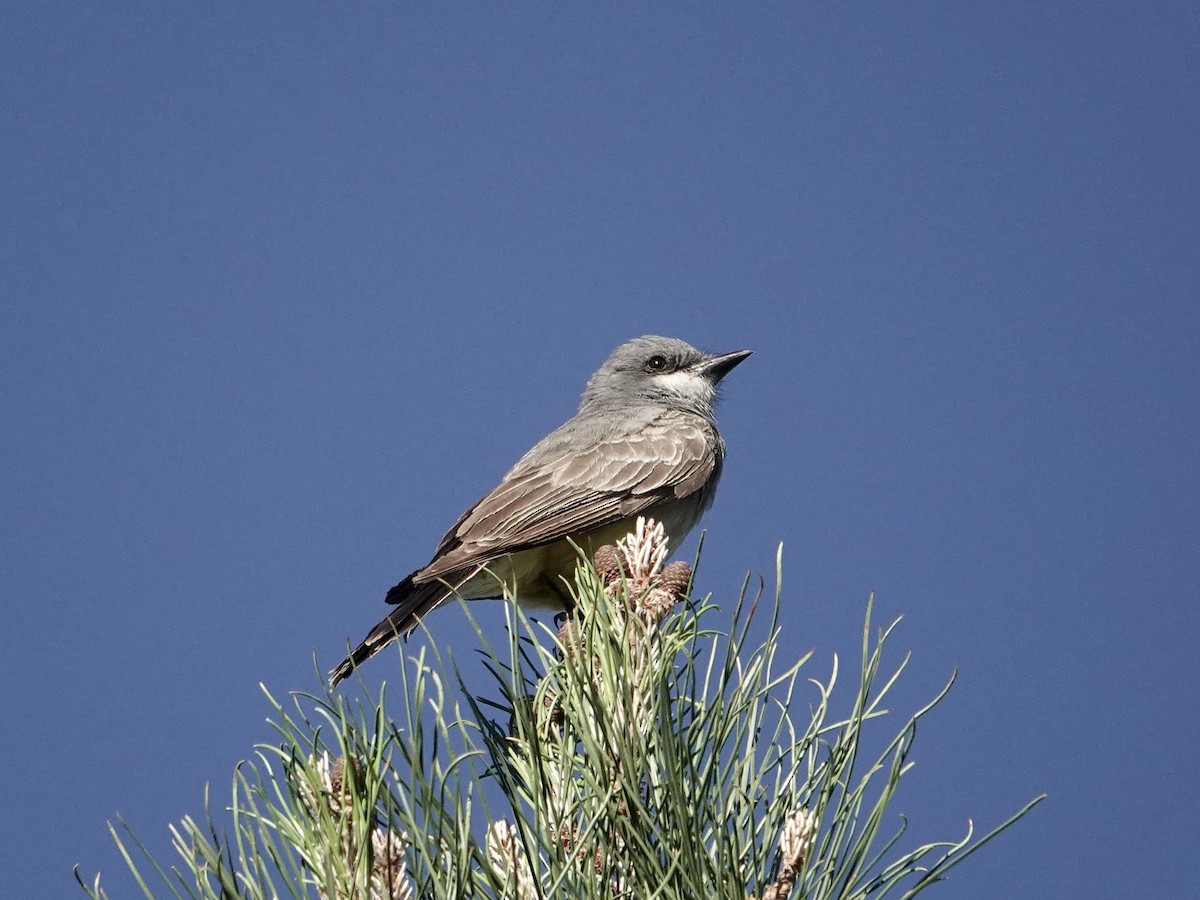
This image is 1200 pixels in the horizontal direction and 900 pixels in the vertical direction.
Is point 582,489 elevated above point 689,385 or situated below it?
below

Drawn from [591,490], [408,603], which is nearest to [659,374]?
[591,490]

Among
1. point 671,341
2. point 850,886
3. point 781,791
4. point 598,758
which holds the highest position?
point 671,341

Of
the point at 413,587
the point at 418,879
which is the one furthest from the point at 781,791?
the point at 413,587

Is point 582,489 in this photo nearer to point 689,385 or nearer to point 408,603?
point 408,603

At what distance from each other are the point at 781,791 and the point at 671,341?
692 cm

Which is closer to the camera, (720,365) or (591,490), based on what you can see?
(591,490)

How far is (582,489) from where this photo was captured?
7758mm

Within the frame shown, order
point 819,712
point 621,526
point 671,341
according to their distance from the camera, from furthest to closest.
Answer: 1. point 671,341
2. point 621,526
3. point 819,712

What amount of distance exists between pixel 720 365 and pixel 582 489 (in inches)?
83.3

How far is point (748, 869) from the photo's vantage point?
8.99ft

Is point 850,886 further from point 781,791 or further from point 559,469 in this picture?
point 559,469

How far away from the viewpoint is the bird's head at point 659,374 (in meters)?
9.35

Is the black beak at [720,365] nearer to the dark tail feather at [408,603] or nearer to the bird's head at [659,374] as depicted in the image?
the bird's head at [659,374]

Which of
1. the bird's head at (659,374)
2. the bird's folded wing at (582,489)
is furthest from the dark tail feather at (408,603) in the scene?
the bird's head at (659,374)
